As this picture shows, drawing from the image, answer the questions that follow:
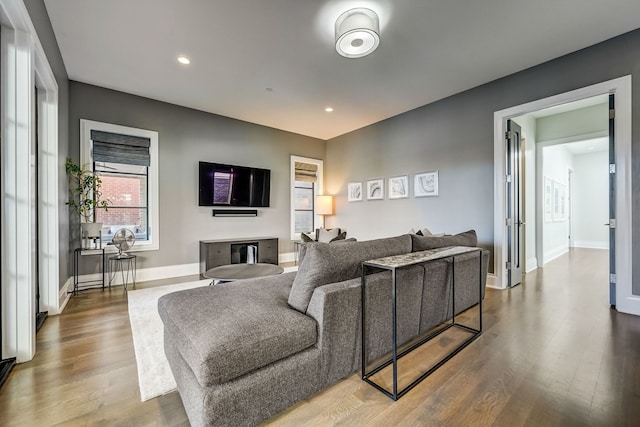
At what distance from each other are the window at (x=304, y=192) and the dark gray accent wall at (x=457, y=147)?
1.92ft

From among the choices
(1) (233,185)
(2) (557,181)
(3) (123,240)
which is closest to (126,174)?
(3) (123,240)

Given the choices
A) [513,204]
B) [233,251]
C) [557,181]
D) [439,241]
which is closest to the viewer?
[439,241]

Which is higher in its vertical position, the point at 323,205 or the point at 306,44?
the point at 306,44

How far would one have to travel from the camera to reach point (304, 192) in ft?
20.8

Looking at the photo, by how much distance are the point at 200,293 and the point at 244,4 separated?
2361mm

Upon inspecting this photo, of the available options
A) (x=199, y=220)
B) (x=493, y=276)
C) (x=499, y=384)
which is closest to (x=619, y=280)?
(x=493, y=276)

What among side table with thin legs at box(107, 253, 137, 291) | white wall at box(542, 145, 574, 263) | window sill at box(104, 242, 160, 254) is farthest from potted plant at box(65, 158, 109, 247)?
white wall at box(542, 145, 574, 263)

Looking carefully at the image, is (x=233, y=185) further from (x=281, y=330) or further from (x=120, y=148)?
(x=281, y=330)

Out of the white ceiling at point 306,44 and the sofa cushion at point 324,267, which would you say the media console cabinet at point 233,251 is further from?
the sofa cushion at point 324,267

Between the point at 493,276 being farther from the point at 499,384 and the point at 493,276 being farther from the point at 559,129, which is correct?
the point at 559,129

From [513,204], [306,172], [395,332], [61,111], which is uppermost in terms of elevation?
[61,111]

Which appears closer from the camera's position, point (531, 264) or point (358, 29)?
point (358, 29)

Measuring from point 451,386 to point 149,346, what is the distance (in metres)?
2.20

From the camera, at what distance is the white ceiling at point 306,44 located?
235cm
